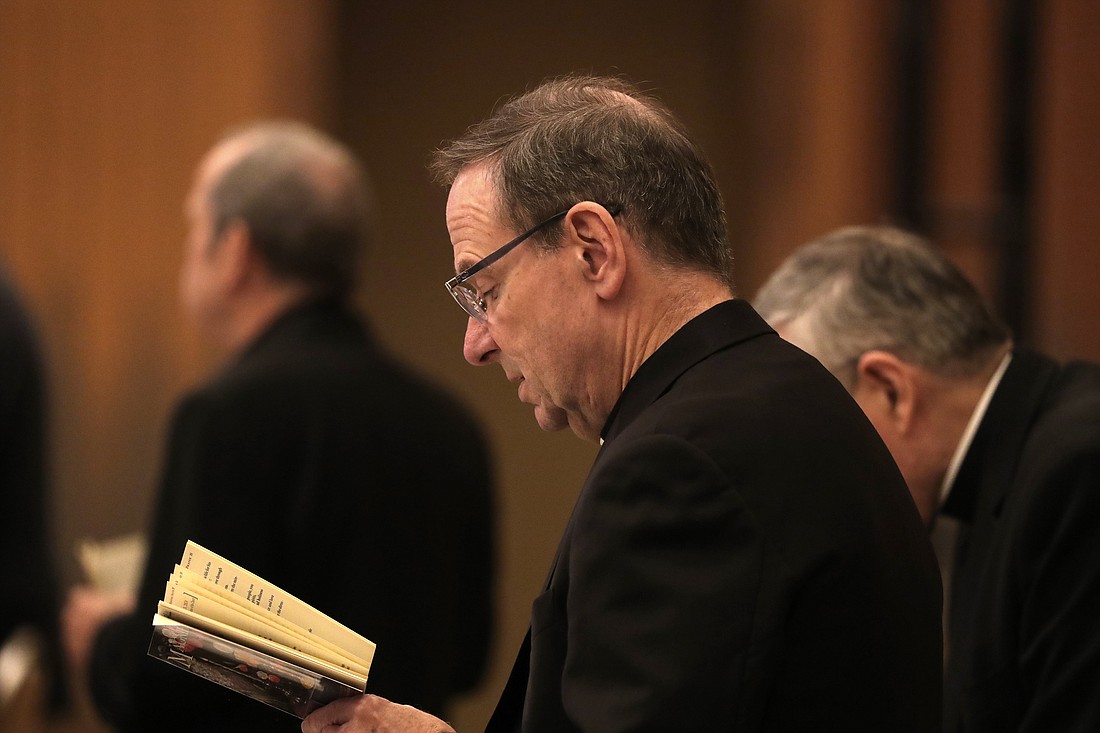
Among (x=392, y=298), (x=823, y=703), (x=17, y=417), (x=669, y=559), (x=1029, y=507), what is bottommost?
(x=392, y=298)

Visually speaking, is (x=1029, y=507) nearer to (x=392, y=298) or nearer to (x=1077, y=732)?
(x=1077, y=732)

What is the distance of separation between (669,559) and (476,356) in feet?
1.69

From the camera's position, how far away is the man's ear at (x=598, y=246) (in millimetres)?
1629

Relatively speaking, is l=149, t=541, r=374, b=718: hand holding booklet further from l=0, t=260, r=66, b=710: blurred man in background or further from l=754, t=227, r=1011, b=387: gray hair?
l=0, t=260, r=66, b=710: blurred man in background

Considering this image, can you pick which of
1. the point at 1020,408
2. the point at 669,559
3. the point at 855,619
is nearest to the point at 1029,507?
the point at 1020,408

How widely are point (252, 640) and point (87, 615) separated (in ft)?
6.05

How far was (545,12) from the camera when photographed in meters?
5.99

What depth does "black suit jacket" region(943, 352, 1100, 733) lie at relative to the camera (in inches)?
A: 83.4

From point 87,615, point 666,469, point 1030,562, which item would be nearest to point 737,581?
point 666,469

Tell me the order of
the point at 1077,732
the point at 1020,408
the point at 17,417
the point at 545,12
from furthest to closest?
1. the point at 545,12
2. the point at 17,417
3. the point at 1020,408
4. the point at 1077,732

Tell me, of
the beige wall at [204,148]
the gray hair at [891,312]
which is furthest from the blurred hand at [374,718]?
the beige wall at [204,148]

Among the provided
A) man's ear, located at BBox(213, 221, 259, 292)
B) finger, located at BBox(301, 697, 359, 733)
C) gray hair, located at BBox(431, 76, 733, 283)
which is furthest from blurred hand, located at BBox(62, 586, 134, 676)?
gray hair, located at BBox(431, 76, 733, 283)

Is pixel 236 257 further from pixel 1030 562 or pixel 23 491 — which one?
pixel 1030 562

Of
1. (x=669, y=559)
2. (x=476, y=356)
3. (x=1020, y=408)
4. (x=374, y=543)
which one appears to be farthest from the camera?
(x=374, y=543)
